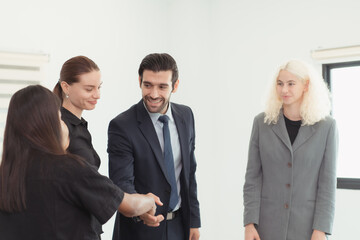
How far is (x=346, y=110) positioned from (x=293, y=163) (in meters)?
1.77

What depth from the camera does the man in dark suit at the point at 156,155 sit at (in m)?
2.05

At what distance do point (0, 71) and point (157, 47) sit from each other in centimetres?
163

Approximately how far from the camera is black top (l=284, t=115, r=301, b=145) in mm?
2283

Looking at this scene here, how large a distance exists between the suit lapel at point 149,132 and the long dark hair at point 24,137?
2.25ft

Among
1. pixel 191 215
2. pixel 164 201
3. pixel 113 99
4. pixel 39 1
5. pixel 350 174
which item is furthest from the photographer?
pixel 113 99

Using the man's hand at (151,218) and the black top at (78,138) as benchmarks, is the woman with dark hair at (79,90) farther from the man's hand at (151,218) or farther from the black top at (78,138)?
the man's hand at (151,218)

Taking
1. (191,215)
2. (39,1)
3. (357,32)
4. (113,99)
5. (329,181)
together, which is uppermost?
(39,1)

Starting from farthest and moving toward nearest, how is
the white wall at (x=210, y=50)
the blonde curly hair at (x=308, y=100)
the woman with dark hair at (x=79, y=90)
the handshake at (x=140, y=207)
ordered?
the white wall at (x=210, y=50) → the blonde curly hair at (x=308, y=100) → the woman with dark hair at (x=79, y=90) → the handshake at (x=140, y=207)

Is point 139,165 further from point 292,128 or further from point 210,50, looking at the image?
point 210,50

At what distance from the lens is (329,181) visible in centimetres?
218

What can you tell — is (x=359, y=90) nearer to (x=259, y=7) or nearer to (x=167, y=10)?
(x=259, y=7)

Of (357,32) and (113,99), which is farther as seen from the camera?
(113,99)

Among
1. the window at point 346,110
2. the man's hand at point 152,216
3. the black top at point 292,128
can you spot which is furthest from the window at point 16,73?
the window at point 346,110

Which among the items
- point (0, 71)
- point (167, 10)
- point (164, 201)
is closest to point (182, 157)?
point (164, 201)
